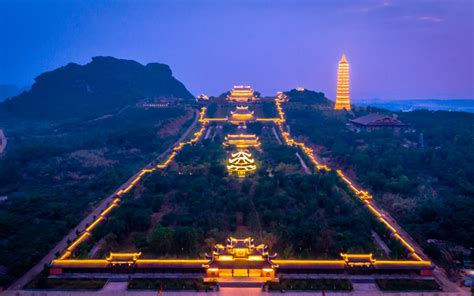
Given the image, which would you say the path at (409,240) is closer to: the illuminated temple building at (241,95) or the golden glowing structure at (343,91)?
the golden glowing structure at (343,91)

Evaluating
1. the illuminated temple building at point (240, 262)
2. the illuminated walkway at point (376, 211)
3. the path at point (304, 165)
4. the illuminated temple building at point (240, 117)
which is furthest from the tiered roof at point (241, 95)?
the illuminated temple building at point (240, 262)

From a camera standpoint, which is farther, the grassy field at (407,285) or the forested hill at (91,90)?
the forested hill at (91,90)

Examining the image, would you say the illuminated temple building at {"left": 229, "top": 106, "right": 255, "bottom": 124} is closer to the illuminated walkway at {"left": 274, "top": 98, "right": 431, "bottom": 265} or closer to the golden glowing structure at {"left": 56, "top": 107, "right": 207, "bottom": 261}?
the golden glowing structure at {"left": 56, "top": 107, "right": 207, "bottom": 261}

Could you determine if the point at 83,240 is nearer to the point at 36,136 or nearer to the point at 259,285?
the point at 259,285

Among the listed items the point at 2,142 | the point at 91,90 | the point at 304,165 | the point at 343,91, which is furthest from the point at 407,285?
the point at 91,90

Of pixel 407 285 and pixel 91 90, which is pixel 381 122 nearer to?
pixel 407 285

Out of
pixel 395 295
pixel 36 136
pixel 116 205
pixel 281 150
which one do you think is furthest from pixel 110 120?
pixel 395 295
